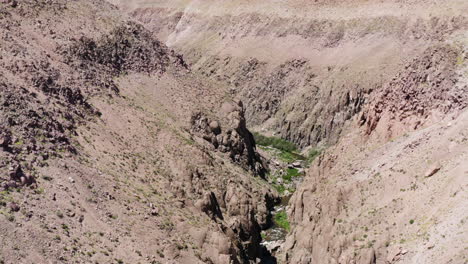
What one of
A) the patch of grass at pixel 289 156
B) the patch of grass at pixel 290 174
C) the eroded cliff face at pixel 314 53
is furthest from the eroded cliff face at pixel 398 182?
the eroded cliff face at pixel 314 53

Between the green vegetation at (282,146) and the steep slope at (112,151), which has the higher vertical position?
the steep slope at (112,151)

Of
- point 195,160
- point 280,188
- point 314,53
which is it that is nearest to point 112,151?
point 195,160

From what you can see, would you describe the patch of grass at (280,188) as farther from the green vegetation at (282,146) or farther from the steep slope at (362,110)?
the green vegetation at (282,146)

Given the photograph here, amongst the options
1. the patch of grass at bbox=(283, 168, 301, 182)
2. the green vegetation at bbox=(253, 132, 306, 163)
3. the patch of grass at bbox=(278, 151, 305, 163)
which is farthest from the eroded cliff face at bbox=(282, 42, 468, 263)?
the green vegetation at bbox=(253, 132, 306, 163)

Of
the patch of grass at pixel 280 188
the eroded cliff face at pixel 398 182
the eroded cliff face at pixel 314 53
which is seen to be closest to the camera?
the eroded cliff face at pixel 398 182

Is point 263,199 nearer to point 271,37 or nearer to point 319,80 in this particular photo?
point 319,80

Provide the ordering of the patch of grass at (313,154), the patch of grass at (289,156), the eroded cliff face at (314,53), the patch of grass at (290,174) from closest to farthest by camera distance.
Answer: the patch of grass at (290,174) → the patch of grass at (289,156) → the patch of grass at (313,154) → the eroded cliff face at (314,53)
